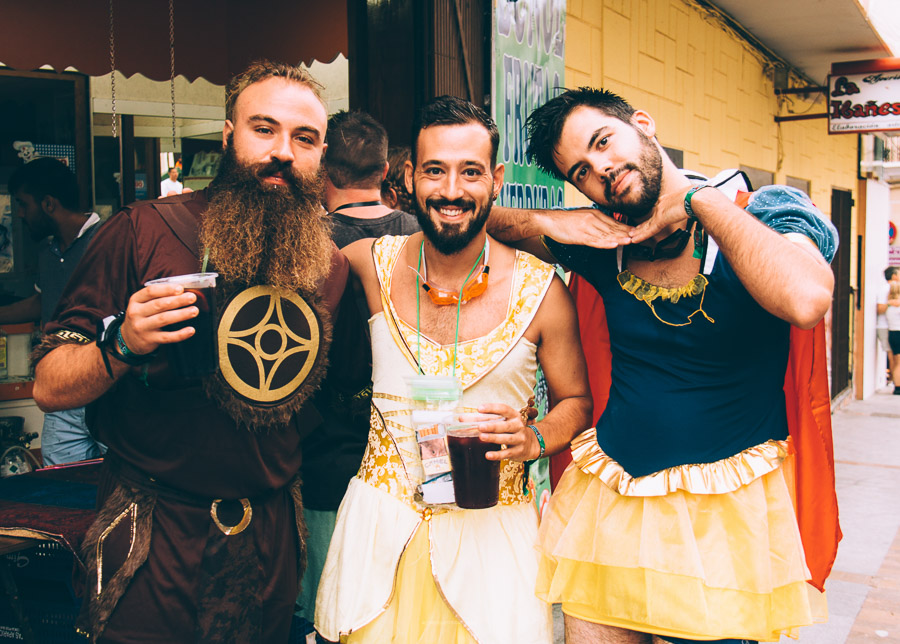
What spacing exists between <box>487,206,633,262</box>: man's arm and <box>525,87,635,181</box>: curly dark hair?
13cm

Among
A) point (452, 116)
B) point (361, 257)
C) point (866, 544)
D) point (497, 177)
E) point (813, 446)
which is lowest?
point (866, 544)

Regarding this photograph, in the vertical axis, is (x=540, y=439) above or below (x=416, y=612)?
above

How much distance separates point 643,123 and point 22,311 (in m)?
4.44

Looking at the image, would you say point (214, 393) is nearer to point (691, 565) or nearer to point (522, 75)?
point (691, 565)

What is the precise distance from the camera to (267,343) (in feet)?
6.41

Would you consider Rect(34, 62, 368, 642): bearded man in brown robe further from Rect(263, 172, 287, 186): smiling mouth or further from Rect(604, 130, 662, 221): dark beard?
Rect(604, 130, 662, 221): dark beard

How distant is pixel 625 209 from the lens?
6.78ft

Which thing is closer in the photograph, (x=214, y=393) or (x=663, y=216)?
(x=214, y=393)

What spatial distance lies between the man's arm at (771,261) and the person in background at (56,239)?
379cm

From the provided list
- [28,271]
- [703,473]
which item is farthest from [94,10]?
[703,473]

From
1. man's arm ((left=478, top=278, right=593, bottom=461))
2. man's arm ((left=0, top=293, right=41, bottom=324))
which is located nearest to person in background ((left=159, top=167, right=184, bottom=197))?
man's arm ((left=0, top=293, right=41, bottom=324))

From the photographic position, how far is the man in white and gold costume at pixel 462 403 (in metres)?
1.97

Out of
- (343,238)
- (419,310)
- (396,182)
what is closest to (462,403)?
(419,310)

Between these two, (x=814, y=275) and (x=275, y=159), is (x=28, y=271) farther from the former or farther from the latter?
(x=814, y=275)
